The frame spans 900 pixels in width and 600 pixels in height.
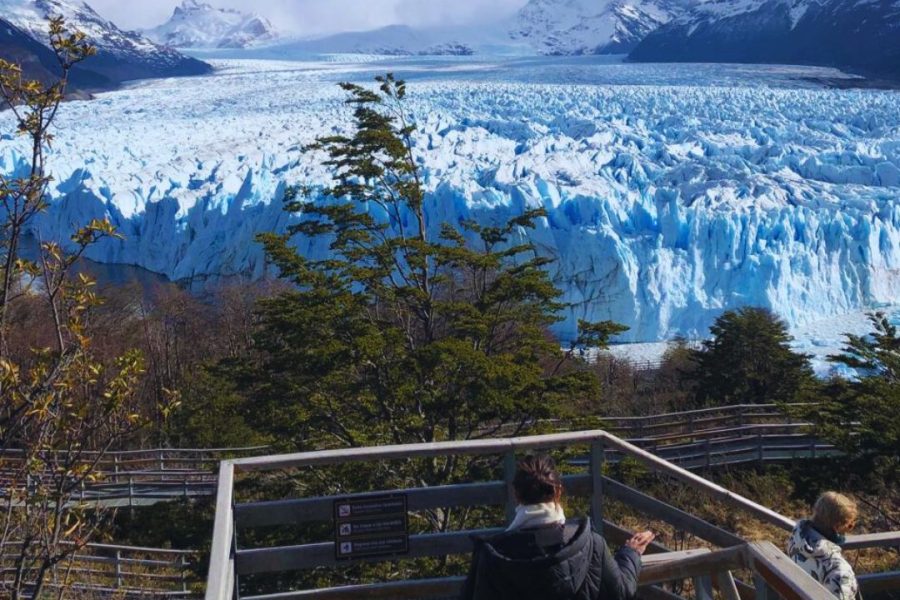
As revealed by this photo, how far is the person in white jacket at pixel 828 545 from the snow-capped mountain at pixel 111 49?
5407 cm

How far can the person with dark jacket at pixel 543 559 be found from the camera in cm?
213

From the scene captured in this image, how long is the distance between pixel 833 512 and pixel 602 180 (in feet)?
66.6

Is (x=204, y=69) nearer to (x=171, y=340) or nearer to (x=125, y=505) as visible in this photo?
(x=171, y=340)

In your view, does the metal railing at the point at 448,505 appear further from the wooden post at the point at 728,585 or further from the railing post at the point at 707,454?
the railing post at the point at 707,454

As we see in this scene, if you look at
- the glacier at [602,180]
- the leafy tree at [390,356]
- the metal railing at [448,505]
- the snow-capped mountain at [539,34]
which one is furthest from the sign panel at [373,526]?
the snow-capped mountain at [539,34]

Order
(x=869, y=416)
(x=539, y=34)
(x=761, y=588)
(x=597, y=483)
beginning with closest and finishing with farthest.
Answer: (x=761, y=588)
(x=597, y=483)
(x=869, y=416)
(x=539, y=34)

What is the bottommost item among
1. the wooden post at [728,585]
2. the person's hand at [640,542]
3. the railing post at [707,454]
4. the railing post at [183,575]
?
the railing post at [183,575]

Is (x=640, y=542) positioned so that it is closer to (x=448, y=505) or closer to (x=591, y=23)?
(x=448, y=505)

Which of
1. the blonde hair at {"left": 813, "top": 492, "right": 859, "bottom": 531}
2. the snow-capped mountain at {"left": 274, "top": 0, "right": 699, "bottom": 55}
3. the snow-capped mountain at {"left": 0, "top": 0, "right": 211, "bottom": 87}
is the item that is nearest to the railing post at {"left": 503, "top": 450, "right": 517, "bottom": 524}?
the blonde hair at {"left": 813, "top": 492, "right": 859, "bottom": 531}

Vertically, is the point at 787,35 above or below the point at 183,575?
above

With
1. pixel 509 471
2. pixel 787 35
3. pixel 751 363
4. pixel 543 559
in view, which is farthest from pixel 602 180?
pixel 787 35

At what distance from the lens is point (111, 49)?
59125 millimetres

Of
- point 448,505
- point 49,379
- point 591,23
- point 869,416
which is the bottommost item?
point 869,416

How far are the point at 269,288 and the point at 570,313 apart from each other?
24.5ft
